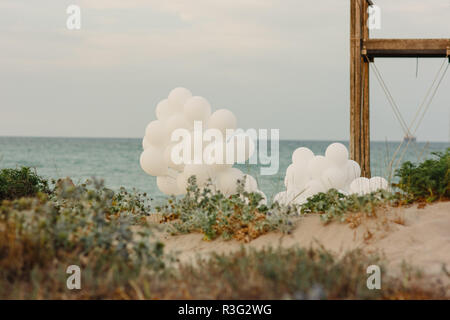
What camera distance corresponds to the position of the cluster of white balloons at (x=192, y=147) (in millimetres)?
8273

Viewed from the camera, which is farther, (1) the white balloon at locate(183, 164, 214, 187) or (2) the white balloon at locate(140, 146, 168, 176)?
(2) the white balloon at locate(140, 146, 168, 176)

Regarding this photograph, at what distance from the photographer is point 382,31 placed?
11.3 meters

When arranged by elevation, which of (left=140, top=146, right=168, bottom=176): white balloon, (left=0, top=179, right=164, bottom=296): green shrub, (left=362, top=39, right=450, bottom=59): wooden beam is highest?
(left=362, top=39, right=450, bottom=59): wooden beam

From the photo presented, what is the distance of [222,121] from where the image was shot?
8.63 m

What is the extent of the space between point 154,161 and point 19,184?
88.4 inches

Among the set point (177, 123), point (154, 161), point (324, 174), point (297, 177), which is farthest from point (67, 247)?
point (324, 174)

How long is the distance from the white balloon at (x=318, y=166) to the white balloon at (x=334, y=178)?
0.33ft

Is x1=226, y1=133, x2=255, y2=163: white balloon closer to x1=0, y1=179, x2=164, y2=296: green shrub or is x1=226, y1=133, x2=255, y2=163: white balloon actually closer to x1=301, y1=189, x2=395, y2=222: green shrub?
x1=301, y1=189, x2=395, y2=222: green shrub

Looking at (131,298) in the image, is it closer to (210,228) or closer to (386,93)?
(210,228)

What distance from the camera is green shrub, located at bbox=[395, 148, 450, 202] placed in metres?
6.64

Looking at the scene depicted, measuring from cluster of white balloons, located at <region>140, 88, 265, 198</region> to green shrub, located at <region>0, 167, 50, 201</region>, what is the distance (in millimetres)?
1898

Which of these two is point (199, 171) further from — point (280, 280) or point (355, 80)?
point (280, 280)

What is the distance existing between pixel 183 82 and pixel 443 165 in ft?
75.2

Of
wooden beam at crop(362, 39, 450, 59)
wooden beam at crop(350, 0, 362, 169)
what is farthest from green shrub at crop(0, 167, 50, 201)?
wooden beam at crop(362, 39, 450, 59)
